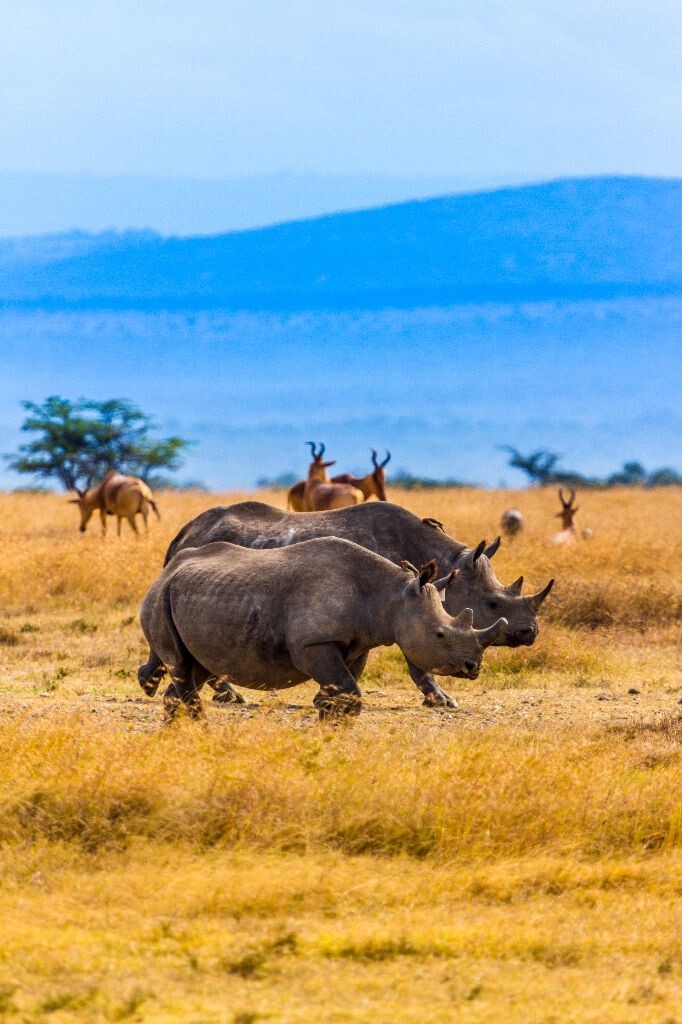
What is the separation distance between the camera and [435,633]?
8.75m

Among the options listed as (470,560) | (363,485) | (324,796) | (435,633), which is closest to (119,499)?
(363,485)

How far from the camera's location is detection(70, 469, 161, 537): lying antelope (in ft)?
79.9

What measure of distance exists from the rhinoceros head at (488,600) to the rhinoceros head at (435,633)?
153 cm

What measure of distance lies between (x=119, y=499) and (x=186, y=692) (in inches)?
598

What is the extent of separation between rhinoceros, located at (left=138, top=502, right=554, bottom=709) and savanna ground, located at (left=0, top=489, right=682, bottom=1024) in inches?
29.5

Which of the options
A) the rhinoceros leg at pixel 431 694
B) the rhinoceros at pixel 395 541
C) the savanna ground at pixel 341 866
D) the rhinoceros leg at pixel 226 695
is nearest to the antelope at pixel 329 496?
the rhinoceros leg at pixel 226 695

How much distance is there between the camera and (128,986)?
5.58 metres

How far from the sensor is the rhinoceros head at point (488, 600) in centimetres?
1046

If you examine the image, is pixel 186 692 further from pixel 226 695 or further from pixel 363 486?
pixel 363 486

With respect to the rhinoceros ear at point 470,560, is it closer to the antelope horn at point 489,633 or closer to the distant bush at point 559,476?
the antelope horn at point 489,633

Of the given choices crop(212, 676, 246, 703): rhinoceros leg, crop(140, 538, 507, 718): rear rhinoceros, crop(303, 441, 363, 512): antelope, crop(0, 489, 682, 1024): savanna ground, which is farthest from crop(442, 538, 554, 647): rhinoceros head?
crop(303, 441, 363, 512): antelope

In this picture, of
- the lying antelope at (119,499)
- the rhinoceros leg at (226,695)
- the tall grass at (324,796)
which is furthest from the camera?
the lying antelope at (119,499)

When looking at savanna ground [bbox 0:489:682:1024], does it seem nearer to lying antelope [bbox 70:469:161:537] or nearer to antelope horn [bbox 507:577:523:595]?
antelope horn [bbox 507:577:523:595]

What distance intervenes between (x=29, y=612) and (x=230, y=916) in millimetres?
10007
